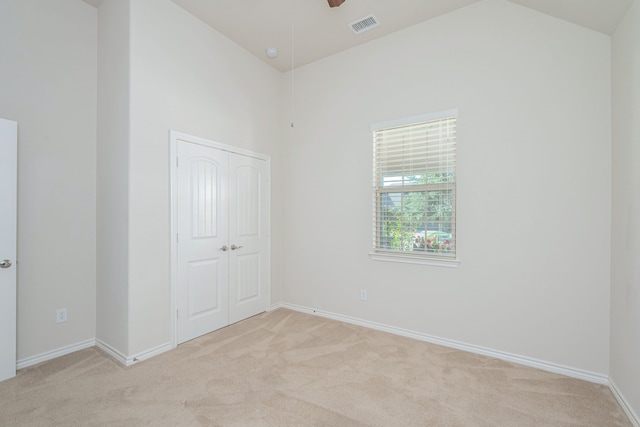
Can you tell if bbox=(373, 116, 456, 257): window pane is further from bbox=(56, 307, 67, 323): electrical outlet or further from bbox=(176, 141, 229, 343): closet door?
bbox=(56, 307, 67, 323): electrical outlet

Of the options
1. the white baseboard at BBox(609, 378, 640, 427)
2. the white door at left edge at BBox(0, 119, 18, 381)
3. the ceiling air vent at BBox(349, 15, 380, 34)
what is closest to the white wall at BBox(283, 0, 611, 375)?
the white baseboard at BBox(609, 378, 640, 427)

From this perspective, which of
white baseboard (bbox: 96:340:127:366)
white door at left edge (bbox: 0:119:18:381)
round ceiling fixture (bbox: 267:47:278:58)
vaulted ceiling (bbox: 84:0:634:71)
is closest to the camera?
white door at left edge (bbox: 0:119:18:381)

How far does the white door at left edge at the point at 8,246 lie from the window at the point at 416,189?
130 inches

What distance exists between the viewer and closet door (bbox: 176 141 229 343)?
3.00 metres

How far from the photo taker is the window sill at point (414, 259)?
2941mm

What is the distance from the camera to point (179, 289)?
2969 mm

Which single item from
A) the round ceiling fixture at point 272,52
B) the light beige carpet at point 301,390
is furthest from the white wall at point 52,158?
the round ceiling fixture at point 272,52

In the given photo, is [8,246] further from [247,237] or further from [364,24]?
[364,24]

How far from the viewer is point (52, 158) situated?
2.72 metres

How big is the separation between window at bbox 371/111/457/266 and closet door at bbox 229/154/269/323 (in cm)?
151

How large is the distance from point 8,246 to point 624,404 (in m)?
4.71

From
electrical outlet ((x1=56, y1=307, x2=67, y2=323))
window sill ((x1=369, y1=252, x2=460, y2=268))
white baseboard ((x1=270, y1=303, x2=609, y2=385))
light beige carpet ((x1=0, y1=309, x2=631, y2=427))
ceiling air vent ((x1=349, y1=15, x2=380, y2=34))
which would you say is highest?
ceiling air vent ((x1=349, y1=15, x2=380, y2=34))

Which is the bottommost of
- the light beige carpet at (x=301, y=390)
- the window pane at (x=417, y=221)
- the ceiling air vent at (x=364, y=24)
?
the light beige carpet at (x=301, y=390)

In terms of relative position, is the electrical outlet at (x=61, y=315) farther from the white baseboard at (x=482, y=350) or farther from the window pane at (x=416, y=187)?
the window pane at (x=416, y=187)
